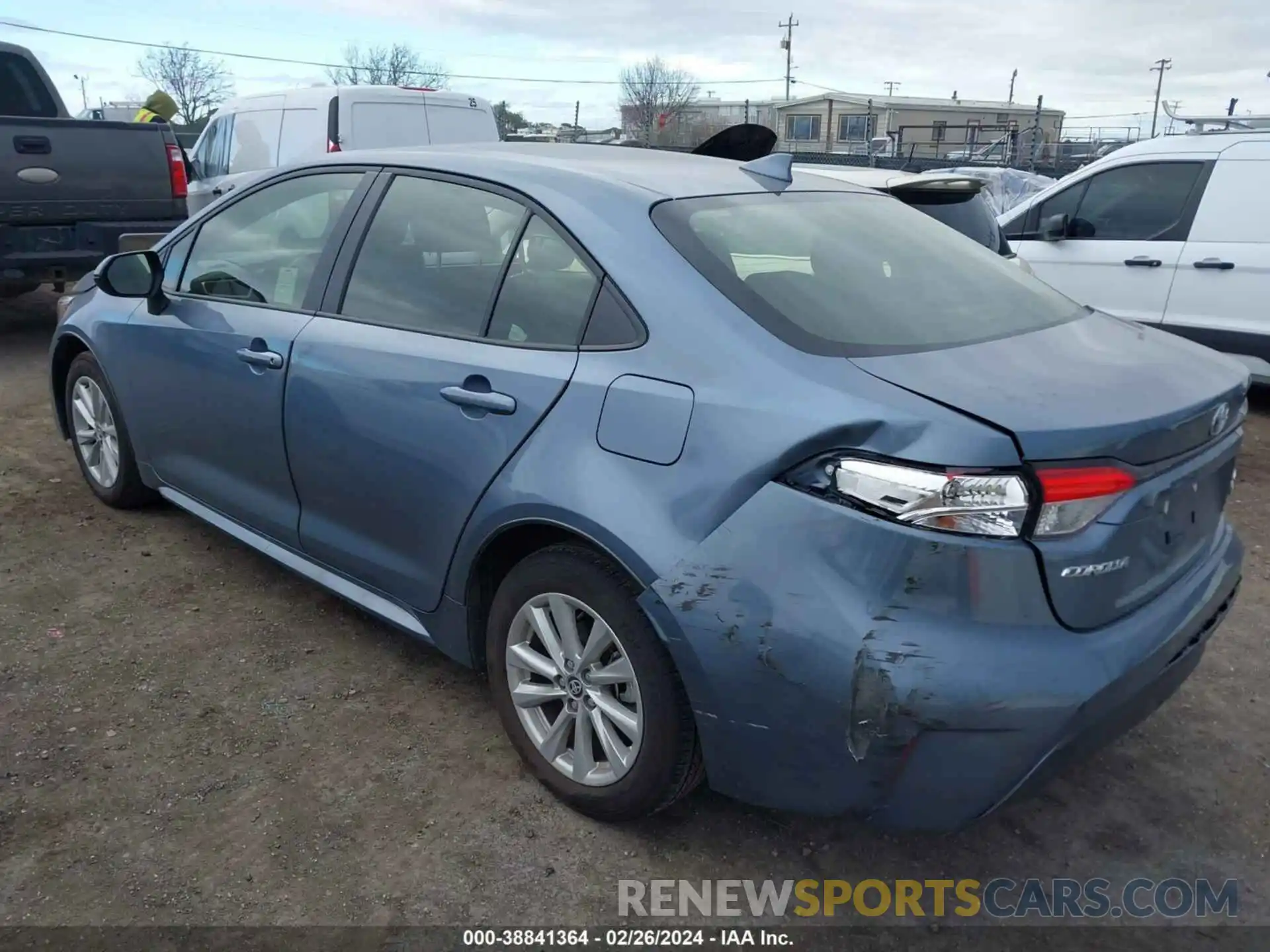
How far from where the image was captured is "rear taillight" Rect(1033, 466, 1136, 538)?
198 centimetres

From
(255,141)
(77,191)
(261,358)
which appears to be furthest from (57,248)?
(261,358)

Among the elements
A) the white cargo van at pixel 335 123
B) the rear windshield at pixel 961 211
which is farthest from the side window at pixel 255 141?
the rear windshield at pixel 961 211

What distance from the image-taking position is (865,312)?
244 cm

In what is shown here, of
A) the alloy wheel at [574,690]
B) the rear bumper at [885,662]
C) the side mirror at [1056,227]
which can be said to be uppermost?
the side mirror at [1056,227]

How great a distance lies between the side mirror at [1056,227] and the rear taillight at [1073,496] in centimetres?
585

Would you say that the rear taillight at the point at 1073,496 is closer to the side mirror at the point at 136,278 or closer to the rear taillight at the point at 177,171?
the side mirror at the point at 136,278

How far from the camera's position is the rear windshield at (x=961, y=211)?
5.54 m

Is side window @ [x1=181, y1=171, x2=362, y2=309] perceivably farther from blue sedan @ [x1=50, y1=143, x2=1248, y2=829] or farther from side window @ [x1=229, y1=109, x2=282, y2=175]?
side window @ [x1=229, y1=109, x2=282, y2=175]

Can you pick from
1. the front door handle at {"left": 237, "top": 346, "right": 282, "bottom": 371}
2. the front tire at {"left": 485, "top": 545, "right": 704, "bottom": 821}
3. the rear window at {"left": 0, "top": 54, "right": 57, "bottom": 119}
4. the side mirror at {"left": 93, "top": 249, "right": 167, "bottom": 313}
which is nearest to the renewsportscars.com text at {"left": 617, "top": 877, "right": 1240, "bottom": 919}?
the front tire at {"left": 485, "top": 545, "right": 704, "bottom": 821}

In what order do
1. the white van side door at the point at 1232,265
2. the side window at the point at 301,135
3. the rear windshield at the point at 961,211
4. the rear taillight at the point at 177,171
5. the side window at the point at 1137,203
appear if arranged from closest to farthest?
the rear windshield at the point at 961,211
the white van side door at the point at 1232,265
the side window at the point at 1137,203
the rear taillight at the point at 177,171
the side window at the point at 301,135

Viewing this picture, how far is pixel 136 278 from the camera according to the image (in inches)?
154

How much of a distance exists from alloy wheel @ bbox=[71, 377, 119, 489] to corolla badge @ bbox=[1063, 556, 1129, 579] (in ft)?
12.7

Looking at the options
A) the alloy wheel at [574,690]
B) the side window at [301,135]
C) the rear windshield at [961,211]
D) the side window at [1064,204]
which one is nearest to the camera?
the alloy wheel at [574,690]

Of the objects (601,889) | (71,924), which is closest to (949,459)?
(601,889)
